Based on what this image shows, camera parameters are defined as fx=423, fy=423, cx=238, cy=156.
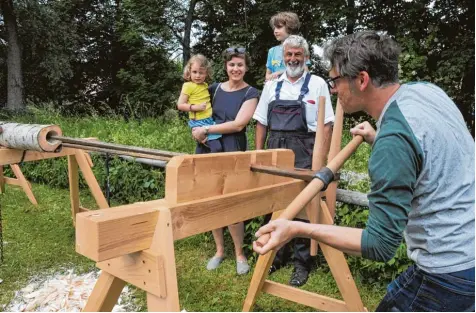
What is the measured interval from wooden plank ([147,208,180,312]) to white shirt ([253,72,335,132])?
188cm

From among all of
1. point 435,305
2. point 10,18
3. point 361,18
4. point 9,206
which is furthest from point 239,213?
point 10,18

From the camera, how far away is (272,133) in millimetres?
3330

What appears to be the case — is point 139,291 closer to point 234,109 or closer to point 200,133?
point 200,133

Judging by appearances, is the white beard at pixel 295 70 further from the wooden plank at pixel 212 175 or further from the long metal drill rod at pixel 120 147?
the long metal drill rod at pixel 120 147

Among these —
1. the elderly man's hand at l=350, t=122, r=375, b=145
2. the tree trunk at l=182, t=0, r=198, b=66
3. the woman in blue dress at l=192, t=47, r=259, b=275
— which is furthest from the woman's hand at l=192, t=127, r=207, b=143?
the tree trunk at l=182, t=0, r=198, b=66

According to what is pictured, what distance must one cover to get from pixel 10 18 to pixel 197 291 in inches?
596

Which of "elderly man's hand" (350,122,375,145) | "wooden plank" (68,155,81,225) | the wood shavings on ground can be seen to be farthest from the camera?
"wooden plank" (68,155,81,225)

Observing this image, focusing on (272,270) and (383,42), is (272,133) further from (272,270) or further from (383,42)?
(383,42)

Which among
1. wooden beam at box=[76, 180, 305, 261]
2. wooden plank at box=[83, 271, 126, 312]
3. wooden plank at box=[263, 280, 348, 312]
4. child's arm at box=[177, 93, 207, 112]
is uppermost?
child's arm at box=[177, 93, 207, 112]

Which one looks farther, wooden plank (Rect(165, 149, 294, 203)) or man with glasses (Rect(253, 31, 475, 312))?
wooden plank (Rect(165, 149, 294, 203))

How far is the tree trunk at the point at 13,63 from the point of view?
14953 millimetres

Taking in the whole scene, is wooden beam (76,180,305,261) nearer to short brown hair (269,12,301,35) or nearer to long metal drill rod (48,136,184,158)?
long metal drill rod (48,136,184,158)

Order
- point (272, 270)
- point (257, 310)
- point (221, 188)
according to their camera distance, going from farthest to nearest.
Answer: point (272, 270)
point (257, 310)
point (221, 188)

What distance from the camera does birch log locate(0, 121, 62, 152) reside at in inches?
126
